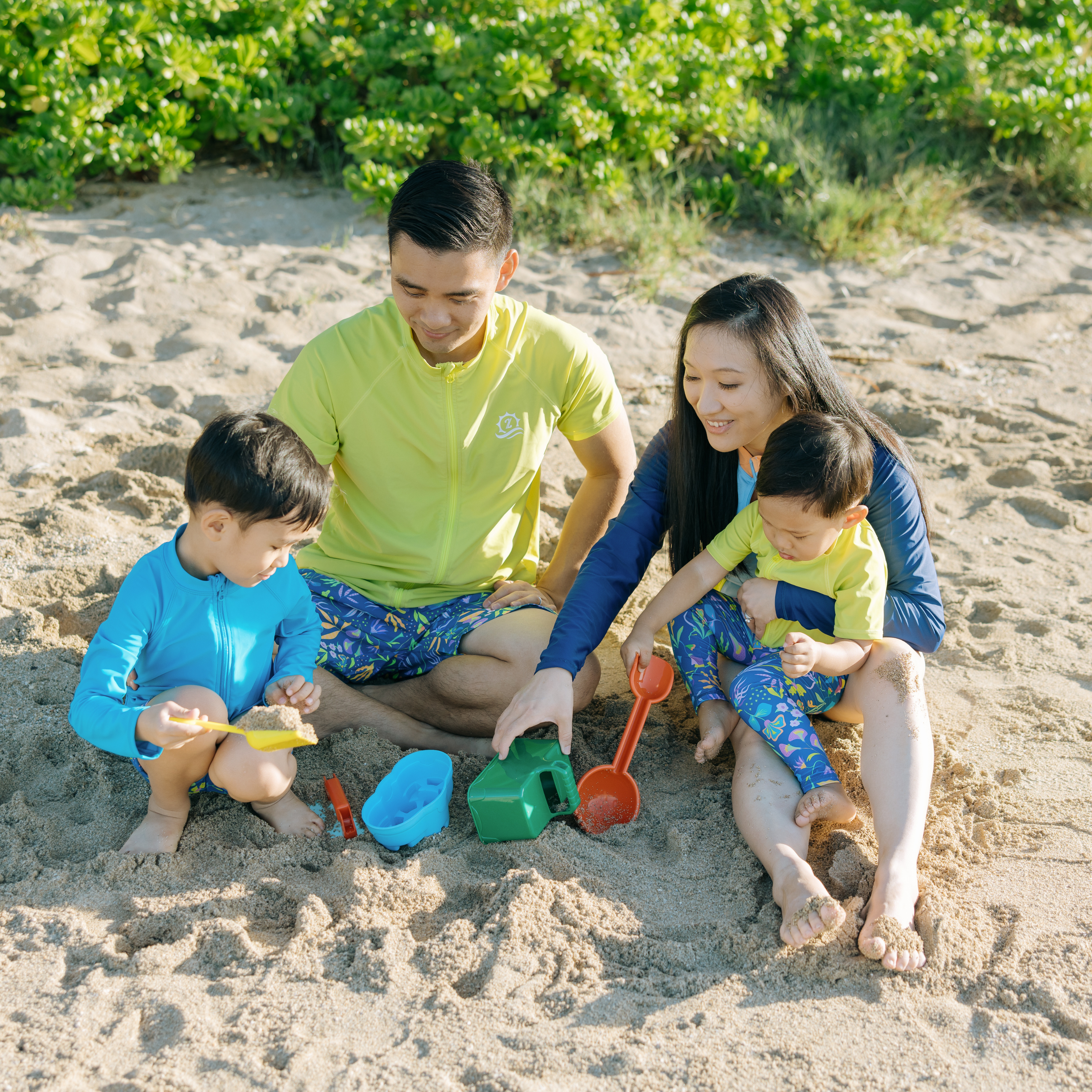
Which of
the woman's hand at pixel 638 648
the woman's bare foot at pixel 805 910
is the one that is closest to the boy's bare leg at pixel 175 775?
the woman's hand at pixel 638 648

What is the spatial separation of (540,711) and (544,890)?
376 millimetres

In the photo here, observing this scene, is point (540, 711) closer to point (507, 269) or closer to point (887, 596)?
point (887, 596)

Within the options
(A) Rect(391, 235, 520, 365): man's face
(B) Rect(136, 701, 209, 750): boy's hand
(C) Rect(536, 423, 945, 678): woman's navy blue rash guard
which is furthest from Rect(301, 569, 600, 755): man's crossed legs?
(A) Rect(391, 235, 520, 365): man's face

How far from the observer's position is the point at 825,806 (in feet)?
6.64

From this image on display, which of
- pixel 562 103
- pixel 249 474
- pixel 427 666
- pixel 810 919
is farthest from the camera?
pixel 562 103

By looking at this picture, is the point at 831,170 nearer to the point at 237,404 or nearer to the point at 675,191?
the point at 675,191

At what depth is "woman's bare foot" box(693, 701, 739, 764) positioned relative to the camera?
2232mm

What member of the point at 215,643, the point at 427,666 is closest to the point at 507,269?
the point at 427,666

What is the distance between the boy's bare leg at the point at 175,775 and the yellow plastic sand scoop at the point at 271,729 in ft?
0.14

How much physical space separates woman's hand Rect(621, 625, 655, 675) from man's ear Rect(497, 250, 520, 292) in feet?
2.82

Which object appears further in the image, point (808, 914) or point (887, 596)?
point (887, 596)

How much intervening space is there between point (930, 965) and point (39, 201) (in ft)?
15.9

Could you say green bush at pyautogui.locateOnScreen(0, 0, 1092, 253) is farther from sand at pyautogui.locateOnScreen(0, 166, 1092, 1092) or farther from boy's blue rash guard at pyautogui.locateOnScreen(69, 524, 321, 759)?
boy's blue rash guard at pyautogui.locateOnScreen(69, 524, 321, 759)

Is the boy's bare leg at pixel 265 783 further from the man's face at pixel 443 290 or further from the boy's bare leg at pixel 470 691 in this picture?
the man's face at pixel 443 290
